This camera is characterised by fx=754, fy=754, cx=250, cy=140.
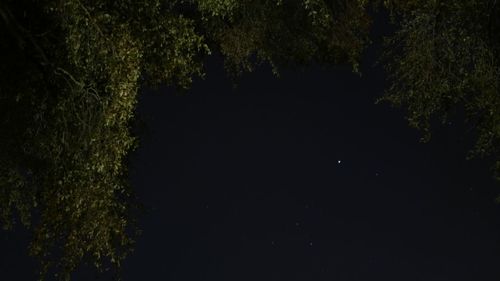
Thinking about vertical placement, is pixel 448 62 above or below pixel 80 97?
above

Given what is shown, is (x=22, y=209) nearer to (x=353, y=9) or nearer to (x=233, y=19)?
(x=233, y=19)

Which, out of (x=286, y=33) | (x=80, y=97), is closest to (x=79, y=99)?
(x=80, y=97)

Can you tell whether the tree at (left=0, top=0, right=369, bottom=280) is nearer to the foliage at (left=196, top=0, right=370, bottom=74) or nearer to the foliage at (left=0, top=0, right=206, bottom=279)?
the foliage at (left=0, top=0, right=206, bottom=279)

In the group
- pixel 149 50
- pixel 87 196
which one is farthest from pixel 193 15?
pixel 87 196

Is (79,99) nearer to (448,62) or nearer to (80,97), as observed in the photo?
(80,97)

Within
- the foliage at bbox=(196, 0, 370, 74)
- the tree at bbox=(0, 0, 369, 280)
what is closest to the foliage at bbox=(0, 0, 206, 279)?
the tree at bbox=(0, 0, 369, 280)

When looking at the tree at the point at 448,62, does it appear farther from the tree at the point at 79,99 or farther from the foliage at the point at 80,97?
the foliage at the point at 80,97

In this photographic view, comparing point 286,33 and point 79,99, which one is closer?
point 79,99

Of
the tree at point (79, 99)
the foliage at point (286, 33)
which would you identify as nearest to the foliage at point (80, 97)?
the tree at point (79, 99)

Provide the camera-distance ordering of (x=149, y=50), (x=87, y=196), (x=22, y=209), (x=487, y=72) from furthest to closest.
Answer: (x=22, y=209) < (x=487, y=72) < (x=149, y=50) < (x=87, y=196)

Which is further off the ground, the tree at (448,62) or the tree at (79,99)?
the tree at (448,62)

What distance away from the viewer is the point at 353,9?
10328 millimetres

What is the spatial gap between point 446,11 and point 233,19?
10.3 ft

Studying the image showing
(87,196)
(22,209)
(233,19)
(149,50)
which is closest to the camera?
(87,196)
